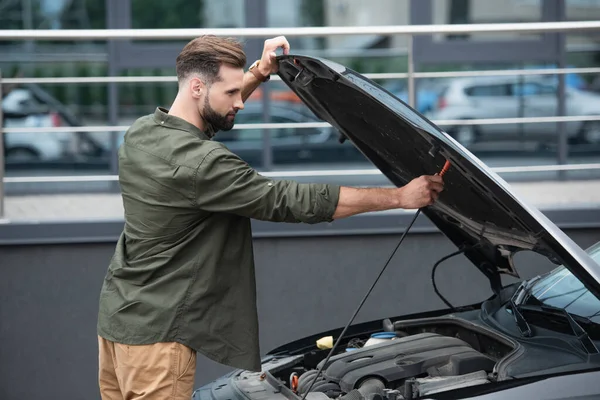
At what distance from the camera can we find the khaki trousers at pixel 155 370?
294 centimetres

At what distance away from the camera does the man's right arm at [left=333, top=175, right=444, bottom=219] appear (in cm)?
295

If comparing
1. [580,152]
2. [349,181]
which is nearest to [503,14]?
[580,152]

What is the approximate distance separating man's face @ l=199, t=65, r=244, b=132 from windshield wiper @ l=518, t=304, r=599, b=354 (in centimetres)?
140

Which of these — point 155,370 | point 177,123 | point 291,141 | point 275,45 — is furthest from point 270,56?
point 291,141

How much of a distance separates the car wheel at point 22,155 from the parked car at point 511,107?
3912 mm

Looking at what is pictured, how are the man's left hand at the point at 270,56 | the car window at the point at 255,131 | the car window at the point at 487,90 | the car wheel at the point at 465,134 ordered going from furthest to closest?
the car window at the point at 487,90 → the car wheel at the point at 465,134 → the car window at the point at 255,131 → the man's left hand at the point at 270,56

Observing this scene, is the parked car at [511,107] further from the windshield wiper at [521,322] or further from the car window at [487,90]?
the windshield wiper at [521,322]

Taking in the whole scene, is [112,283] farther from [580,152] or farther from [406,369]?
[580,152]

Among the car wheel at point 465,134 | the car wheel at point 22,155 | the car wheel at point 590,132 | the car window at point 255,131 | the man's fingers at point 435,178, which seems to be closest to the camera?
the man's fingers at point 435,178

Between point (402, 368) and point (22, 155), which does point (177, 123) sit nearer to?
point (402, 368)

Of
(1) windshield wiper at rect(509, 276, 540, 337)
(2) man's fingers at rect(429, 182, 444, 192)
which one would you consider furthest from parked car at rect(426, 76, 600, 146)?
(2) man's fingers at rect(429, 182, 444, 192)

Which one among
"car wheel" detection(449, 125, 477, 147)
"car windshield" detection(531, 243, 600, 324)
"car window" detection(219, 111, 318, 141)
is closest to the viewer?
"car windshield" detection(531, 243, 600, 324)

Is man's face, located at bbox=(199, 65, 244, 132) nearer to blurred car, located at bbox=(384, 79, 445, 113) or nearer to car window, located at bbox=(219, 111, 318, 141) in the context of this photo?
car window, located at bbox=(219, 111, 318, 141)

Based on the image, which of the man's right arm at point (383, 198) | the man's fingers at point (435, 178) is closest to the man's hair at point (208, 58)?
the man's right arm at point (383, 198)
